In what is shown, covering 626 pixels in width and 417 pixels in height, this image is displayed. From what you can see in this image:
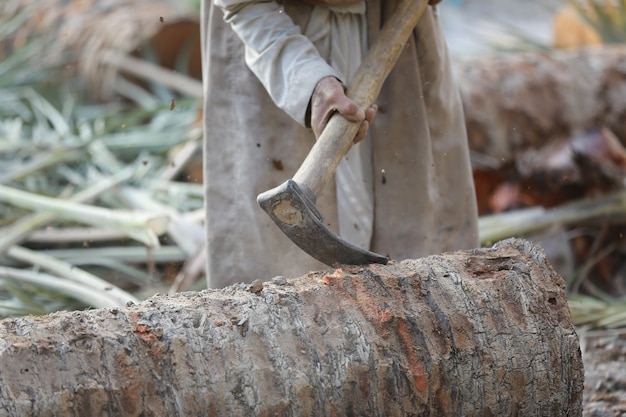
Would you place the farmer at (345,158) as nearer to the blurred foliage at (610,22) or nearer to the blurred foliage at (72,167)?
the blurred foliage at (72,167)

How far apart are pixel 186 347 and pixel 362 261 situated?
1.76 feet

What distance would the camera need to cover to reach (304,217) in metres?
2.57

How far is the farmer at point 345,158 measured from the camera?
3.19 m

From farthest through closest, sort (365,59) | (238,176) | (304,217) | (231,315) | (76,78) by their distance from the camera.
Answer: (76,78) → (238,176) → (365,59) → (304,217) → (231,315)

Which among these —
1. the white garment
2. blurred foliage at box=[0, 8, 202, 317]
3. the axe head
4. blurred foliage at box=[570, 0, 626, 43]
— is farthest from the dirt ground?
blurred foliage at box=[570, 0, 626, 43]

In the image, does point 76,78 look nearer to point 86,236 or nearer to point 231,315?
point 86,236

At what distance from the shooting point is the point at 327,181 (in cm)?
270

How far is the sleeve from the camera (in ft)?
9.48

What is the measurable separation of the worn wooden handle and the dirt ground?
1.19 metres

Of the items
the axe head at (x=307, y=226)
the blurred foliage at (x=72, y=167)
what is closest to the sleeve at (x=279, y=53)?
the axe head at (x=307, y=226)

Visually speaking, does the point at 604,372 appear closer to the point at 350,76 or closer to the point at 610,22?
the point at 350,76

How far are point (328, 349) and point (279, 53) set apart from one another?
3.14ft

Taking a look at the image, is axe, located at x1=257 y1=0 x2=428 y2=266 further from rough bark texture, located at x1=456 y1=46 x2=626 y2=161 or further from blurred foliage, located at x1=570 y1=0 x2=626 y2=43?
blurred foliage, located at x1=570 y1=0 x2=626 y2=43

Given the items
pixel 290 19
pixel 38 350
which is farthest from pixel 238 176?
pixel 38 350
